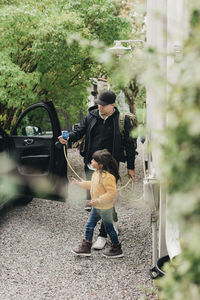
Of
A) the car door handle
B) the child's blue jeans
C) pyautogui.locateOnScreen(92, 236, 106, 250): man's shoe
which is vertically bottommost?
pyautogui.locateOnScreen(92, 236, 106, 250): man's shoe

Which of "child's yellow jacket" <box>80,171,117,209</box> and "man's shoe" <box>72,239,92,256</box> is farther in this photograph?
"man's shoe" <box>72,239,92,256</box>

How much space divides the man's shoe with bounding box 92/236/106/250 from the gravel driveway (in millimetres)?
76

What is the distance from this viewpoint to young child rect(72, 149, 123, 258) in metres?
4.21

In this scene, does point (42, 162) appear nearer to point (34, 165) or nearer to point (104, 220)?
point (34, 165)

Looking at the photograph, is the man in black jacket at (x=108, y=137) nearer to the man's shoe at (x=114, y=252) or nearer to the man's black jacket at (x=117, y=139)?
the man's black jacket at (x=117, y=139)

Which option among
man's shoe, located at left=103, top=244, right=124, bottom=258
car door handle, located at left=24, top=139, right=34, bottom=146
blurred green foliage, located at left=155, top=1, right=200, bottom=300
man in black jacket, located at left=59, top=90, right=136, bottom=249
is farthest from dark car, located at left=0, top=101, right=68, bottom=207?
blurred green foliage, located at left=155, top=1, right=200, bottom=300

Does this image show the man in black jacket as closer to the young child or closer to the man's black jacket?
the man's black jacket

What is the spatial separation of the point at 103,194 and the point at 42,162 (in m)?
1.99

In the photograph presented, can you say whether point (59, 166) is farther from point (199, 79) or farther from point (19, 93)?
point (199, 79)

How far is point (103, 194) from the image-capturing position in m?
4.24

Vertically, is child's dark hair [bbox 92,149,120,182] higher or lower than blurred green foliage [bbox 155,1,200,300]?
lower

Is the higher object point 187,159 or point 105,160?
point 187,159

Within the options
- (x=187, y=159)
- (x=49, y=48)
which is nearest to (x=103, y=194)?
(x=187, y=159)

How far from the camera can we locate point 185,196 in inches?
46.2
